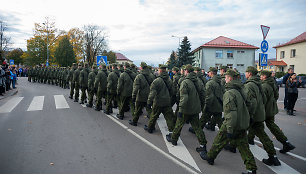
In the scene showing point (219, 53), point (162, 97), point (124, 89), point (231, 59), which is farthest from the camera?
point (219, 53)

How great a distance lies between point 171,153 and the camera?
15.6 feet

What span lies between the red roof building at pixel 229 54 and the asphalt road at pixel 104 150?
39152 mm

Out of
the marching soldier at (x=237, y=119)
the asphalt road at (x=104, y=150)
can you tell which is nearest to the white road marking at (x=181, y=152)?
the asphalt road at (x=104, y=150)

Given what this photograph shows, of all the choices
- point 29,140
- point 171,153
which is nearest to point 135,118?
point 171,153

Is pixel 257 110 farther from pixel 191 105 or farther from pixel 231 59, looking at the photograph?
pixel 231 59

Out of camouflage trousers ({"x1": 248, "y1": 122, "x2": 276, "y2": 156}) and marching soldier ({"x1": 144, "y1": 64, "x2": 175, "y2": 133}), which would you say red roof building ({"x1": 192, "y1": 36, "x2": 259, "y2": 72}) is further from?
camouflage trousers ({"x1": 248, "y1": 122, "x2": 276, "y2": 156})

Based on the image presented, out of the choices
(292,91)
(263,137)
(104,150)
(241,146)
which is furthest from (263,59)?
(104,150)

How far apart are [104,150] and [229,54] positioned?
4442cm

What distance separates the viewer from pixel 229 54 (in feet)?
147

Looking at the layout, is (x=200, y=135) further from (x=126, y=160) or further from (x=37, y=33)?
(x=37, y=33)

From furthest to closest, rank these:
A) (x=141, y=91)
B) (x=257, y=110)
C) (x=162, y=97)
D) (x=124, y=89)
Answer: (x=124, y=89) → (x=141, y=91) → (x=162, y=97) → (x=257, y=110)

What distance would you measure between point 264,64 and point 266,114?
19.3ft

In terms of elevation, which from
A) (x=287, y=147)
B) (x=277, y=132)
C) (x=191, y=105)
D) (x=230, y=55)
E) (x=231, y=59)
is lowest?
(x=287, y=147)

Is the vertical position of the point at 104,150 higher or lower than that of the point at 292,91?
lower
